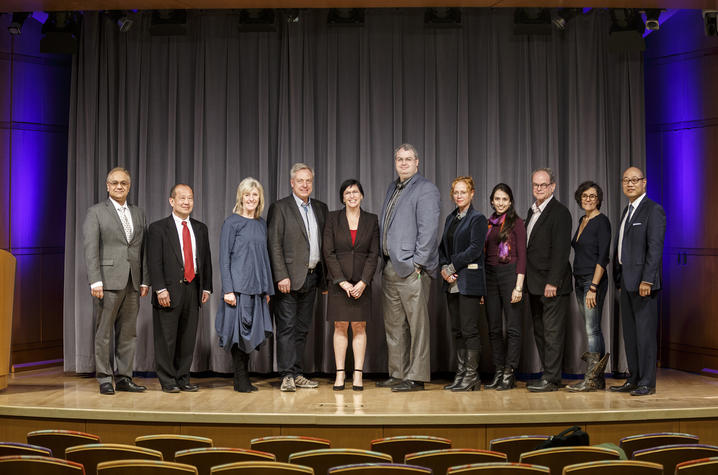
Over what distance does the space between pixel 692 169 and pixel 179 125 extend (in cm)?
444

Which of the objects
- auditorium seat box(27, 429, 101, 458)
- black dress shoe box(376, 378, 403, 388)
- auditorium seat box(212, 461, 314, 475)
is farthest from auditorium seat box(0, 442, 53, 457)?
black dress shoe box(376, 378, 403, 388)

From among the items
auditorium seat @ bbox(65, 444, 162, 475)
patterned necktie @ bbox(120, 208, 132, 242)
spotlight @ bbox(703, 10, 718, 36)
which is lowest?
auditorium seat @ bbox(65, 444, 162, 475)

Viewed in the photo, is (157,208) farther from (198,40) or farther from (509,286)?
(509,286)

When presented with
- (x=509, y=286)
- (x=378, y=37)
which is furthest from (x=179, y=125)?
(x=509, y=286)

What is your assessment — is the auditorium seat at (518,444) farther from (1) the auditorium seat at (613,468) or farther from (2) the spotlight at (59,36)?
(2) the spotlight at (59,36)

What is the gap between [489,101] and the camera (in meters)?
6.66

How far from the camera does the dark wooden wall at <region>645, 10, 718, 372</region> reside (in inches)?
260

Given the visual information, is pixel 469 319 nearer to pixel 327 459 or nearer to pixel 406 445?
pixel 406 445

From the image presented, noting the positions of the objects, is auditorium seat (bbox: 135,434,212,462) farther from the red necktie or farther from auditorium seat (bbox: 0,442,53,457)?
the red necktie

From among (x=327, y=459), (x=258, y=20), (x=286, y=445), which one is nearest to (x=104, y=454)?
(x=286, y=445)

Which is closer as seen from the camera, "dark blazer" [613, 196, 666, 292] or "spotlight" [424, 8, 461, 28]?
"dark blazer" [613, 196, 666, 292]

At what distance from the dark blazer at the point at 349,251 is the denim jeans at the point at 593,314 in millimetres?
1548

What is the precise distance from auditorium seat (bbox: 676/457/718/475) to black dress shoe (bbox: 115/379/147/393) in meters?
4.00

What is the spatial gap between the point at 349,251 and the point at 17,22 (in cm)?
338
